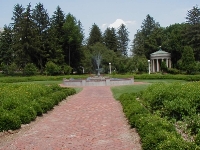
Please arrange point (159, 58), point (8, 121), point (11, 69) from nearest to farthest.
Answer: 1. point (8, 121)
2. point (11, 69)
3. point (159, 58)

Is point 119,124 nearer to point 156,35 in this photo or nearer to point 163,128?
point 163,128

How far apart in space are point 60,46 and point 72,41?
2979 mm

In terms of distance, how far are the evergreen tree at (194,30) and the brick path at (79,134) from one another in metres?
42.1

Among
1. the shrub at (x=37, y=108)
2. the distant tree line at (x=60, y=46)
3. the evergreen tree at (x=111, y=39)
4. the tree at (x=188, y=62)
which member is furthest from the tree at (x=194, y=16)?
the shrub at (x=37, y=108)

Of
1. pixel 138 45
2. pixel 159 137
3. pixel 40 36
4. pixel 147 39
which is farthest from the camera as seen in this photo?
pixel 138 45

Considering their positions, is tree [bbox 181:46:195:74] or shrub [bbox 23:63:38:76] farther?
shrub [bbox 23:63:38:76]

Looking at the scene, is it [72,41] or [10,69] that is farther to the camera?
[72,41]

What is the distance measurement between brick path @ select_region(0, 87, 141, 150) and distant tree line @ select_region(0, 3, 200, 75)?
115 ft

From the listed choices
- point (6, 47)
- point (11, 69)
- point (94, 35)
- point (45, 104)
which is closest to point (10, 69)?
point (11, 69)

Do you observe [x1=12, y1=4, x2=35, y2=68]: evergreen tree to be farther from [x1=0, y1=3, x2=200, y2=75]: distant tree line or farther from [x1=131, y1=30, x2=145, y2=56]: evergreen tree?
[x1=131, y1=30, x2=145, y2=56]: evergreen tree

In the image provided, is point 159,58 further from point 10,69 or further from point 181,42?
point 10,69

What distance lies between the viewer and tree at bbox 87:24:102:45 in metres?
72.5

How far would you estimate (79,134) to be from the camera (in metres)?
7.20

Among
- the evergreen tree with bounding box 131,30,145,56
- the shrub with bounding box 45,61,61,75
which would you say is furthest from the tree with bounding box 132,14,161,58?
the shrub with bounding box 45,61,61,75
